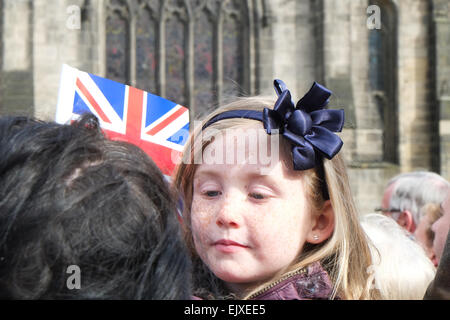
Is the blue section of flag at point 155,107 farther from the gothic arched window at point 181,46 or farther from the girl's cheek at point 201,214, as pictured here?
the gothic arched window at point 181,46

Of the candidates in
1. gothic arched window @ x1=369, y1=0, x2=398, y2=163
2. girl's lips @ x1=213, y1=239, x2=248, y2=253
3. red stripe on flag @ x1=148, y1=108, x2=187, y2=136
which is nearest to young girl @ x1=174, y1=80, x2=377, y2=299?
girl's lips @ x1=213, y1=239, x2=248, y2=253

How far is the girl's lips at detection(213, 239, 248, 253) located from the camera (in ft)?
4.07

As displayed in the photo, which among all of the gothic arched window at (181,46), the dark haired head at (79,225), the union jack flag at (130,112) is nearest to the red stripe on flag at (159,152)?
the union jack flag at (130,112)

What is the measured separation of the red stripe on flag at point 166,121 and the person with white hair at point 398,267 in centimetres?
71

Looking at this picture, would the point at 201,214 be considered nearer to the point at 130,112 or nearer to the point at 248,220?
the point at 248,220

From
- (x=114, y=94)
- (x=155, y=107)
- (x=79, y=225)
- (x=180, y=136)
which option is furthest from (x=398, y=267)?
(x=79, y=225)

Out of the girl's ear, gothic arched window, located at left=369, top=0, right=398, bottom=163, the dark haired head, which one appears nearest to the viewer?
the dark haired head

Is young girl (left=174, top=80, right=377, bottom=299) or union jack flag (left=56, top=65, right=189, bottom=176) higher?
union jack flag (left=56, top=65, right=189, bottom=176)

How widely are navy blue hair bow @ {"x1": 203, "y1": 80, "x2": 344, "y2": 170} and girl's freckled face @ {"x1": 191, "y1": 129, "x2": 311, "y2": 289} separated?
0.20 ft

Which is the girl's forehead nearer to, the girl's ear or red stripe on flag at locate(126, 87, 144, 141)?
the girl's ear

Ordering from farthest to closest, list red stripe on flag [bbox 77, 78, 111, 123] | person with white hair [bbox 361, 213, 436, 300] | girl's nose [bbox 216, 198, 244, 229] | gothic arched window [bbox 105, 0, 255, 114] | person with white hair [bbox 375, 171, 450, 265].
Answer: gothic arched window [bbox 105, 0, 255, 114] → person with white hair [bbox 375, 171, 450, 265] → red stripe on flag [bbox 77, 78, 111, 123] → person with white hair [bbox 361, 213, 436, 300] → girl's nose [bbox 216, 198, 244, 229]

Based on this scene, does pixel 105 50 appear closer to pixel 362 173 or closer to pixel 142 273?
pixel 362 173

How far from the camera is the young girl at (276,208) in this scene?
4.09 feet

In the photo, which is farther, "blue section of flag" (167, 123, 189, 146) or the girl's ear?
"blue section of flag" (167, 123, 189, 146)
